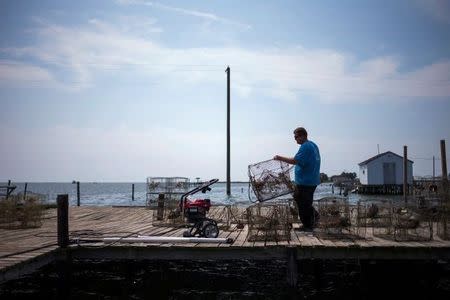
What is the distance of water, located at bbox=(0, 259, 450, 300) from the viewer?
960 cm

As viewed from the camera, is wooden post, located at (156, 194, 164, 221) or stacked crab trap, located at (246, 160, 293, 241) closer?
stacked crab trap, located at (246, 160, 293, 241)

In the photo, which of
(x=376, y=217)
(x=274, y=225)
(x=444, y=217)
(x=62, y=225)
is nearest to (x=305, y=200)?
(x=274, y=225)

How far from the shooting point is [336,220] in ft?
32.5

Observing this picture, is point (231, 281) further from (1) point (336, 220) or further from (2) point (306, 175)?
(2) point (306, 175)

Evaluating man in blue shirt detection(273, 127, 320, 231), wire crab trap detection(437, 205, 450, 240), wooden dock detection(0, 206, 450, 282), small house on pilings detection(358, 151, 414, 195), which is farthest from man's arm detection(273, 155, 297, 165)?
small house on pilings detection(358, 151, 414, 195)

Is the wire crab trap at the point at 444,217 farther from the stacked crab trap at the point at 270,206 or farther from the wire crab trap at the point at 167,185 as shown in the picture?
the wire crab trap at the point at 167,185

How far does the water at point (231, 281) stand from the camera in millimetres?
9602

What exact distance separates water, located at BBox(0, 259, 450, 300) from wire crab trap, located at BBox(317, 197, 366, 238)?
3.26ft

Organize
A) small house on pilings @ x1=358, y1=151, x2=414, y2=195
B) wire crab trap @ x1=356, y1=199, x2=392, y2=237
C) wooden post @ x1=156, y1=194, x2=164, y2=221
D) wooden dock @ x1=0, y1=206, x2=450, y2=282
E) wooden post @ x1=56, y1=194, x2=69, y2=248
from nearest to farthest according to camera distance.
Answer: wooden dock @ x1=0, y1=206, x2=450, y2=282 → wooden post @ x1=56, y1=194, x2=69, y2=248 → wire crab trap @ x1=356, y1=199, x2=392, y2=237 → wooden post @ x1=156, y1=194, x2=164, y2=221 → small house on pilings @ x1=358, y1=151, x2=414, y2=195

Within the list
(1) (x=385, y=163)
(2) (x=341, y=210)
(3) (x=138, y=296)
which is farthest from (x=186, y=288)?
(1) (x=385, y=163)

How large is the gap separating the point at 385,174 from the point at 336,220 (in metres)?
51.2

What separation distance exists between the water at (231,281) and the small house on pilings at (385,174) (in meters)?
47.2

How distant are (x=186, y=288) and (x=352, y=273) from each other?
14.1 feet

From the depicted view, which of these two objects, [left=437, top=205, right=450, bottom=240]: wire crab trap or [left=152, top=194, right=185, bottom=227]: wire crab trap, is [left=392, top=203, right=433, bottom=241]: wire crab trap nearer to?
[left=437, top=205, right=450, bottom=240]: wire crab trap
